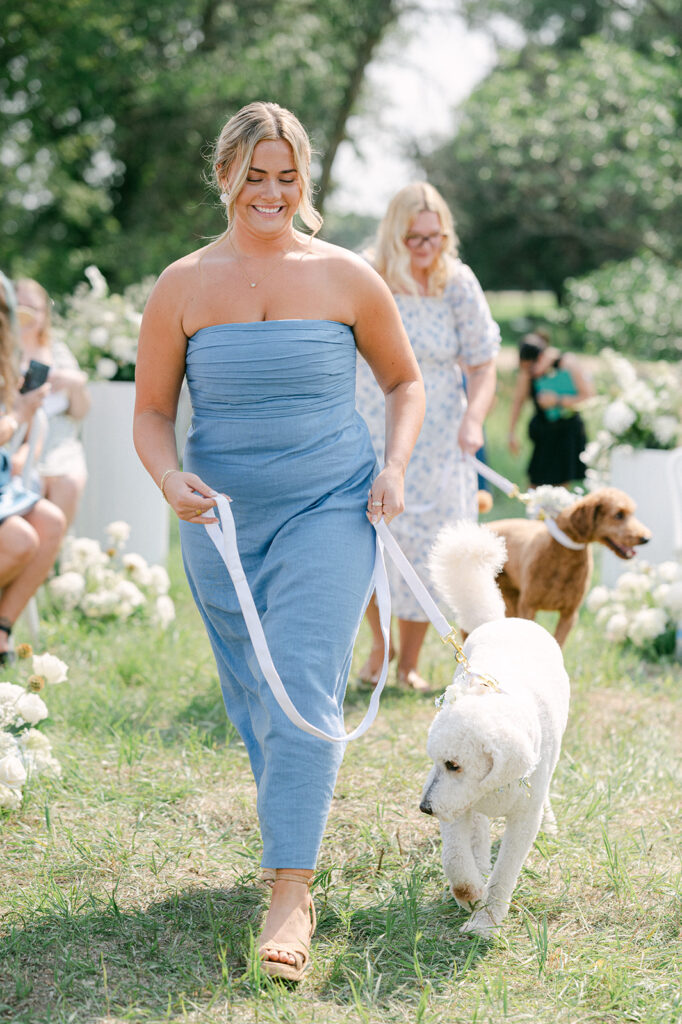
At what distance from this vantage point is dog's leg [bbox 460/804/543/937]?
2910 mm

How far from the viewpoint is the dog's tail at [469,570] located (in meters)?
3.32

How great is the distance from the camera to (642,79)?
12.1 meters

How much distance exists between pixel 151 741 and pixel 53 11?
558 inches

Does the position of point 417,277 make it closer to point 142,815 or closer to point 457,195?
point 142,815

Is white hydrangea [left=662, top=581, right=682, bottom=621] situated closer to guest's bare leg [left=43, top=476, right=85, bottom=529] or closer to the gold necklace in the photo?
guest's bare leg [left=43, top=476, right=85, bottom=529]

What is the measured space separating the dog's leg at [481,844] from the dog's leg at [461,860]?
12 cm

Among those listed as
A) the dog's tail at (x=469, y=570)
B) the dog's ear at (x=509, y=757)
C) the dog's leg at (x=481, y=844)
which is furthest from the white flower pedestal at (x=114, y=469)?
the dog's ear at (x=509, y=757)

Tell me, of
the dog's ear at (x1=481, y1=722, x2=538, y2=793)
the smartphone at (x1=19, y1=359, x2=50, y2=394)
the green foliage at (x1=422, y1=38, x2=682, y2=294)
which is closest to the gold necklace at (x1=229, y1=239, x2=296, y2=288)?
the dog's ear at (x1=481, y1=722, x2=538, y2=793)

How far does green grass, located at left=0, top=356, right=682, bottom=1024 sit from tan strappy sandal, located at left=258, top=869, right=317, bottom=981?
0.05m

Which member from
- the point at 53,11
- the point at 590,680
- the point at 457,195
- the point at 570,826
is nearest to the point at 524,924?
the point at 570,826

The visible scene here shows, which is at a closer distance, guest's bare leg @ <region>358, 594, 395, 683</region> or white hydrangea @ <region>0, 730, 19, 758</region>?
white hydrangea @ <region>0, 730, 19, 758</region>

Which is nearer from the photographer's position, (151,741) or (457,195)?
(151,741)

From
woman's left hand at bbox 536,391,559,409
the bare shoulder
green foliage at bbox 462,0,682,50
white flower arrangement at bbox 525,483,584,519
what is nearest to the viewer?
the bare shoulder

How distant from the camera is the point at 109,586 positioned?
6289 millimetres
